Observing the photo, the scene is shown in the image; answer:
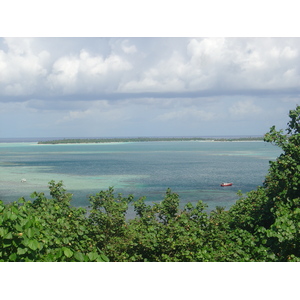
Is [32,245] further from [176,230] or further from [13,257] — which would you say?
[176,230]

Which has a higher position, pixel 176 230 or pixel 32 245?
pixel 32 245

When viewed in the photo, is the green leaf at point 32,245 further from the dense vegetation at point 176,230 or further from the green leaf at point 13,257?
the green leaf at point 13,257

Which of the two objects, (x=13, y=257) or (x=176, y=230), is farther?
(x=176, y=230)

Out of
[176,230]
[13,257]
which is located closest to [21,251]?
[13,257]

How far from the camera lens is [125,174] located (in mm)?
34469

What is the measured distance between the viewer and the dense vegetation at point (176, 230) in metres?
3.10

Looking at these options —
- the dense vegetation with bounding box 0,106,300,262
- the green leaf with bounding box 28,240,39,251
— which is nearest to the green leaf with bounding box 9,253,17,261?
the dense vegetation with bounding box 0,106,300,262

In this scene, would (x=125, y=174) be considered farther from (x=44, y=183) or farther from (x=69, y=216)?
(x=69, y=216)

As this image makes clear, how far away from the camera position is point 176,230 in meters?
5.64

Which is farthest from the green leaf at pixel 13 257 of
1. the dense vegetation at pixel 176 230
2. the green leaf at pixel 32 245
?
the green leaf at pixel 32 245

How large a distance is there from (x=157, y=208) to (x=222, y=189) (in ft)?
61.6

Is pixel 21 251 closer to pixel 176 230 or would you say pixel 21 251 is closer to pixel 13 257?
pixel 13 257

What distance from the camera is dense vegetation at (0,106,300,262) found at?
3.10m

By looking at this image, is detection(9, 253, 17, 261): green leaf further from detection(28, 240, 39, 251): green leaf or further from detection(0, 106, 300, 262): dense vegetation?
detection(28, 240, 39, 251): green leaf
